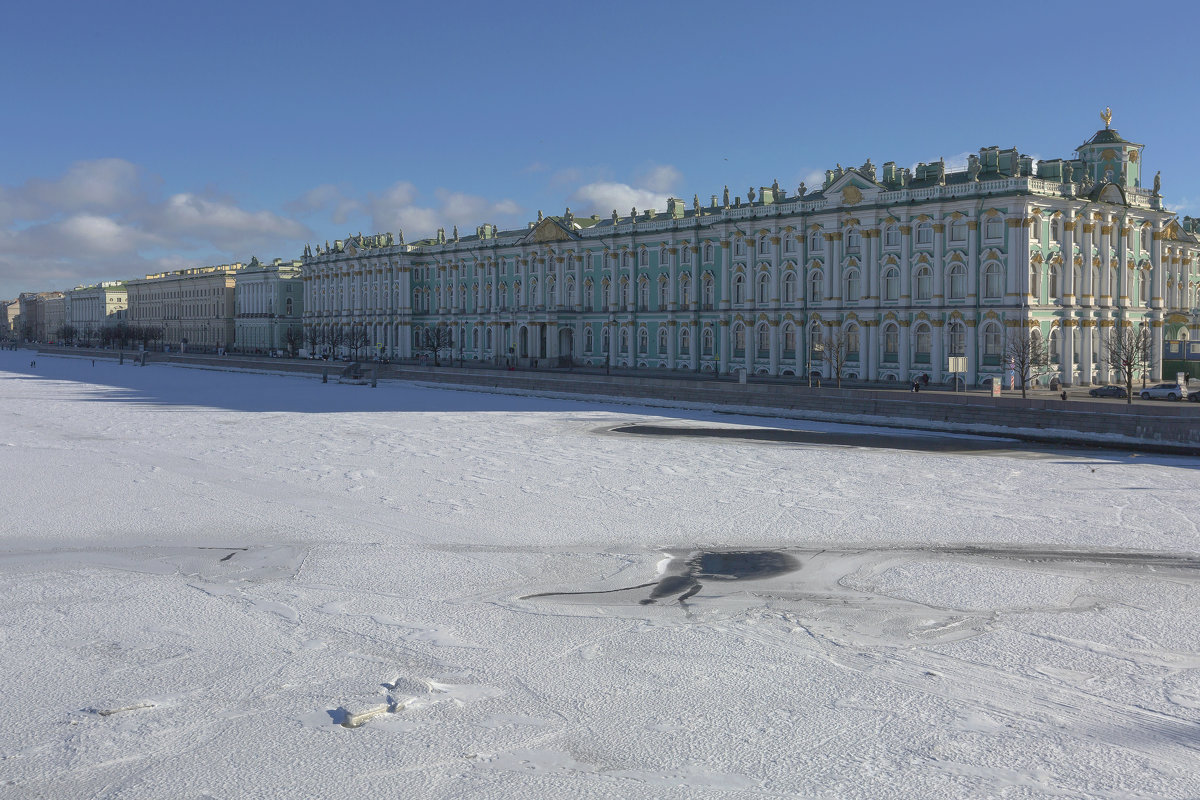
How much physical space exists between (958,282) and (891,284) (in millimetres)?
3938

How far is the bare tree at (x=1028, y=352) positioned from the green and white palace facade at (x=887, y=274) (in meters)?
0.31

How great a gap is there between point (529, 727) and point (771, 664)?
9.74 feet

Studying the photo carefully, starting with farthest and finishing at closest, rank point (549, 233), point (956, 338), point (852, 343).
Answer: point (549, 233)
point (852, 343)
point (956, 338)

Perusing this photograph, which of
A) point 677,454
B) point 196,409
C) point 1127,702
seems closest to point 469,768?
point 1127,702

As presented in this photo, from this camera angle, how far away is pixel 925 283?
55688 millimetres

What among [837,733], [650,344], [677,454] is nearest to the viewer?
[837,733]

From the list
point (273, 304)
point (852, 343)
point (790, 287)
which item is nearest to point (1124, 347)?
point (852, 343)

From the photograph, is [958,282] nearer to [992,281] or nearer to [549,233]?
[992,281]

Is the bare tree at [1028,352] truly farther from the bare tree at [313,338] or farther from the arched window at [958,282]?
the bare tree at [313,338]

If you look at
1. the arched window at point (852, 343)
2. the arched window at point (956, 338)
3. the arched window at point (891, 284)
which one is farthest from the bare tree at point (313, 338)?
the arched window at point (956, 338)

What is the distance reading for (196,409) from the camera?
46.7m

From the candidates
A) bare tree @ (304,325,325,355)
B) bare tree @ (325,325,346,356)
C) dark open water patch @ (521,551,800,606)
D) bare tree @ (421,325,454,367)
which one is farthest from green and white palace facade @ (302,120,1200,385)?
Answer: dark open water patch @ (521,551,800,606)

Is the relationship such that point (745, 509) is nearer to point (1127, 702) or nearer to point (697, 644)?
point (697, 644)

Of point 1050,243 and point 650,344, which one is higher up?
point 1050,243
